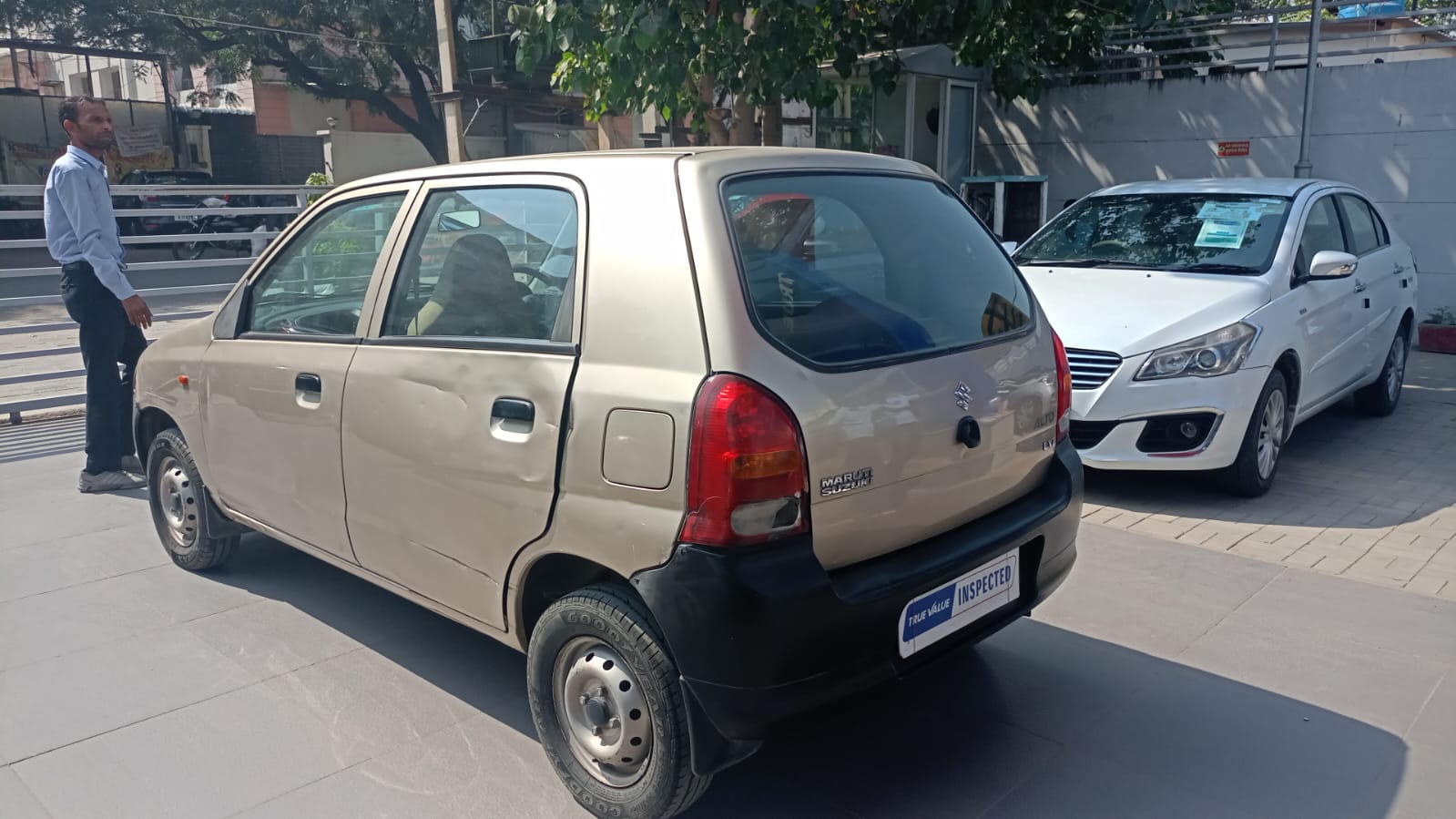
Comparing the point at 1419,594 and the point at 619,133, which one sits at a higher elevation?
the point at 619,133

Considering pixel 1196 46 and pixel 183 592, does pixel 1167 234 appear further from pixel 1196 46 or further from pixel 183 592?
pixel 1196 46

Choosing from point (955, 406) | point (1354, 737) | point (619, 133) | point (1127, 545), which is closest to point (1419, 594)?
point (1127, 545)

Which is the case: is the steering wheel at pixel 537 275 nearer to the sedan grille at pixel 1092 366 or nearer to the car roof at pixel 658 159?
the car roof at pixel 658 159

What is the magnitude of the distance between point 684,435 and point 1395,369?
289 inches

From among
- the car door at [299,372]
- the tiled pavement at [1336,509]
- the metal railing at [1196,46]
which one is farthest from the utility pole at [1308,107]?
the car door at [299,372]

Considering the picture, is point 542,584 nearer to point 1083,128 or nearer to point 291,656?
point 291,656

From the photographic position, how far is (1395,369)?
7.94m

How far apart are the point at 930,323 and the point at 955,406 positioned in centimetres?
28

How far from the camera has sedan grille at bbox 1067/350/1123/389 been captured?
5547 mm

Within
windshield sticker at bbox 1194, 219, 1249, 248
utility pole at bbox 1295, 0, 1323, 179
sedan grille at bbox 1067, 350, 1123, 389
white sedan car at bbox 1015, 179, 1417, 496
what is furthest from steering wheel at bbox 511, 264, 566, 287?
utility pole at bbox 1295, 0, 1323, 179

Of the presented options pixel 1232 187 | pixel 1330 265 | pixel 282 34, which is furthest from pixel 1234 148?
pixel 282 34

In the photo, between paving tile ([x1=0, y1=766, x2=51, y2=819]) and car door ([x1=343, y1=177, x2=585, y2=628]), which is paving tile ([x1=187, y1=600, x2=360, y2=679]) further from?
paving tile ([x1=0, y1=766, x2=51, y2=819])

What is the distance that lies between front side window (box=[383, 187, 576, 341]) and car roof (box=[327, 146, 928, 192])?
76mm

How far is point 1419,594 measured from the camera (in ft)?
14.9
